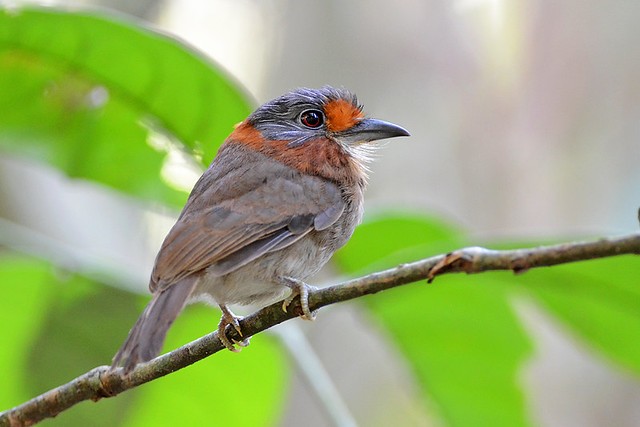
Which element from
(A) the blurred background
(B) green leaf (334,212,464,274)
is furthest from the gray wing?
(A) the blurred background

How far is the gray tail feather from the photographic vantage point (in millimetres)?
1853

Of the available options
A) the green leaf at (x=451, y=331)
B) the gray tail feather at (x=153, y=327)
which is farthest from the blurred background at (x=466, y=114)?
the gray tail feather at (x=153, y=327)

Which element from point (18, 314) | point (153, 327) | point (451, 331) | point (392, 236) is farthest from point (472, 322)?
point (18, 314)

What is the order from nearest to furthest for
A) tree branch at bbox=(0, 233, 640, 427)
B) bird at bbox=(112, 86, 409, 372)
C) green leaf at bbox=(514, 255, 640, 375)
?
tree branch at bbox=(0, 233, 640, 427) < bird at bbox=(112, 86, 409, 372) < green leaf at bbox=(514, 255, 640, 375)

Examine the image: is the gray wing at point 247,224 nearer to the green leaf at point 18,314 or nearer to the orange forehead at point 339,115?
the orange forehead at point 339,115

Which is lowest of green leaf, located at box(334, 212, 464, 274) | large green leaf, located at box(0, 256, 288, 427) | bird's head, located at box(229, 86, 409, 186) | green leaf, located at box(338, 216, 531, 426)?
large green leaf, located at box(0, 256, 288, 427)

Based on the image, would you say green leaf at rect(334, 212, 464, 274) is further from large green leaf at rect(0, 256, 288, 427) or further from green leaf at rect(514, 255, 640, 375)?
large green leaf at rect(0, 256, 288, 427)

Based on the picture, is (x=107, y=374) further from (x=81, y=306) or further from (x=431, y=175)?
(x=431, y=175)

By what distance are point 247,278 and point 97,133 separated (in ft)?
3.56

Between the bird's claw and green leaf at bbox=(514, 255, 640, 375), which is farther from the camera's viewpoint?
green leaf at bbox=(514, 255, 640, 375)

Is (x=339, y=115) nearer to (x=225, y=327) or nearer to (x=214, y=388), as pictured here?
(x=225, y=327)

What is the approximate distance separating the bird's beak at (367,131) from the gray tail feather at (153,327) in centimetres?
87

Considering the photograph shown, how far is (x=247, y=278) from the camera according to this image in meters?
2.46

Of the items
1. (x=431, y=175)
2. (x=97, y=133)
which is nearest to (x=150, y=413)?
(x=97, y=133)
